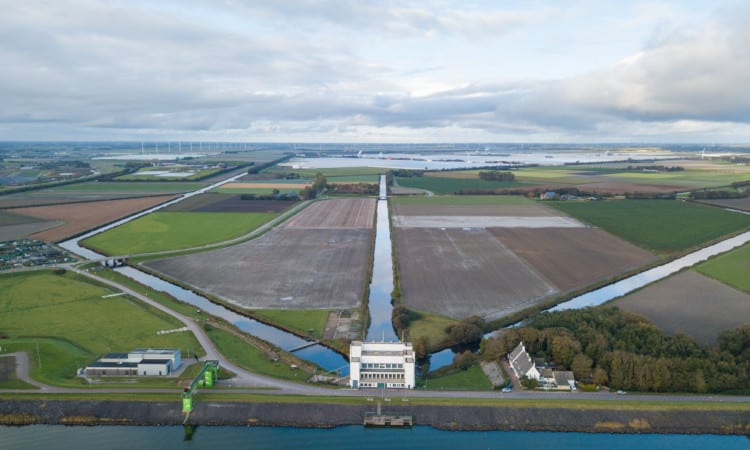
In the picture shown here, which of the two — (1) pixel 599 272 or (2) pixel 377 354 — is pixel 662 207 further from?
(2) pixel 377 354

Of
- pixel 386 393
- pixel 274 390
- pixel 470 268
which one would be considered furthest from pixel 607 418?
pixel 470 268

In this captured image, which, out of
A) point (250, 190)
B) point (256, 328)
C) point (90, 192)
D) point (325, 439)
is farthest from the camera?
point (250, 190)

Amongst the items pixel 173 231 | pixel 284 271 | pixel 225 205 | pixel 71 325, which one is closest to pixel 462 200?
pixel 225 205

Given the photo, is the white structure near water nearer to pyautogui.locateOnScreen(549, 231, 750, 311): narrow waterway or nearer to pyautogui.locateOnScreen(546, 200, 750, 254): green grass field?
pyautogui.locateOnScreen(549, 231, 750, 311): narrow waterway

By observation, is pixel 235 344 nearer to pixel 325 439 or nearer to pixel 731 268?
pixel 325 439

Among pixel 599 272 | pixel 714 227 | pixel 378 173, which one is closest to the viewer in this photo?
pixel 599 272

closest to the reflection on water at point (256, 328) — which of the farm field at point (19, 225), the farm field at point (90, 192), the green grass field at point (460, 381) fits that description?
the green grass field at point (460, 381)

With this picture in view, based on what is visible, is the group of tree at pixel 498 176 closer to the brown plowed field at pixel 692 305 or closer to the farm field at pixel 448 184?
the farm field at pixel 448 184
